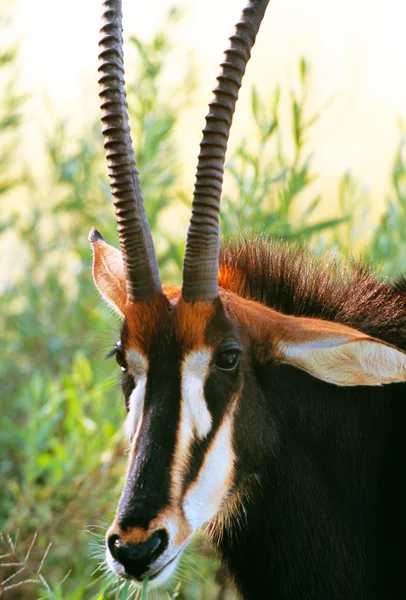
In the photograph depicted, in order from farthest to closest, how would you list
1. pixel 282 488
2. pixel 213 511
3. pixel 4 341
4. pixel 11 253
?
pixel 11 253, pixel 4 341, pixel 282 488, pixel 213 511

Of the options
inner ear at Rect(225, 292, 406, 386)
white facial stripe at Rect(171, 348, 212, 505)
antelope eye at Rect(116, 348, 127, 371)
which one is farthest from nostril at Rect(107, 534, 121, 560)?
inner ear at Rect(225, 292, 406, 386)

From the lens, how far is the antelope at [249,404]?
153 inches

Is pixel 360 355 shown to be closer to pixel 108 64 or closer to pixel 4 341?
pixel 108 64

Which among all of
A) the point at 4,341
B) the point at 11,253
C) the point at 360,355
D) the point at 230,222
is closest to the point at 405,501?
the point at 360,355

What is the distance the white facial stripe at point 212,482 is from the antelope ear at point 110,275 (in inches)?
37.5

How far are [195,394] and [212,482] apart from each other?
14.4 inches

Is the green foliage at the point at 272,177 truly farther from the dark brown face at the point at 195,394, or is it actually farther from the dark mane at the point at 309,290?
the dark brown face at the point at 195,394

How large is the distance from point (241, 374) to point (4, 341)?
17.1 feet

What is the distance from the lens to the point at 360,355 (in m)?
3.96

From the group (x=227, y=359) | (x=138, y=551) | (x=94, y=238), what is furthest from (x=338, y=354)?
(x=94, y=238)

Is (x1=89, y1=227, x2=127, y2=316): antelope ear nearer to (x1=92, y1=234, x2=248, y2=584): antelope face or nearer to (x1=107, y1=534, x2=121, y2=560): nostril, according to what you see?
(x1=92, y1=234, x2=248, y2=584): antelope face

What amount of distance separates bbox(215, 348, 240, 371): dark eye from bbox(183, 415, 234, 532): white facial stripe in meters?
0.20

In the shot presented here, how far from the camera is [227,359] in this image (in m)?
4.09

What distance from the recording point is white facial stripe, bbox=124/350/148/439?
13.2 feet
